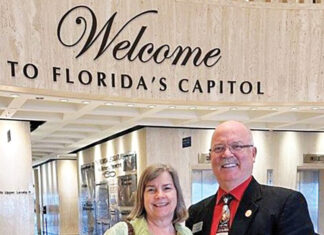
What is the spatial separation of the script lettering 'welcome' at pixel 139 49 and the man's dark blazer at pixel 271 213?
4.14 meters

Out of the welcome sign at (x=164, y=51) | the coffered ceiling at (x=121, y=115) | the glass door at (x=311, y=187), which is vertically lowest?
the glass door at (x=311, y=187)

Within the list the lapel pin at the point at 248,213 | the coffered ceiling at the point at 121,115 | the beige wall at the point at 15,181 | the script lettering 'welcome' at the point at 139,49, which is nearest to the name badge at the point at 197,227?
the lapel pin at the point at 248,213

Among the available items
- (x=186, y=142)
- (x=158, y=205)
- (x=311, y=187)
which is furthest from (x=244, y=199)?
(x=311, y=187)

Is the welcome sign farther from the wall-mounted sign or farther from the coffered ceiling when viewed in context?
the wall-mounted sign

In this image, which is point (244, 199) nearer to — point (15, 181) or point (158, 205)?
point (158, 205)

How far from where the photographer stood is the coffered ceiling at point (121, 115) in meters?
6.60

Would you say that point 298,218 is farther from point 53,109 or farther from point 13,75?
point 53,109

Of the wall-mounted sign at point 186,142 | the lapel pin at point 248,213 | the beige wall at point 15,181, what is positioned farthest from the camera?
the wall-mounted sign at point 186,142

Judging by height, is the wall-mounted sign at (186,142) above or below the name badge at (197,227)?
above

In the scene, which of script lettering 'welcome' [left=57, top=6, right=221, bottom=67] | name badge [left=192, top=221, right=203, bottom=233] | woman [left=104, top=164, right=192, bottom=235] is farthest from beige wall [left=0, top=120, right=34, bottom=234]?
name badge [left=192, top=221, right=203, bottom=233]

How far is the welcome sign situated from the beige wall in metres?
3.08

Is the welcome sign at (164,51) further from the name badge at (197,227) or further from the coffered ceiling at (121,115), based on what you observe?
the name badge at (197,227)

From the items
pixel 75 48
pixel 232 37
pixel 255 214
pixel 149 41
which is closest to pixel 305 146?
pixel 232 37

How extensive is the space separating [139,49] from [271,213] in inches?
175
